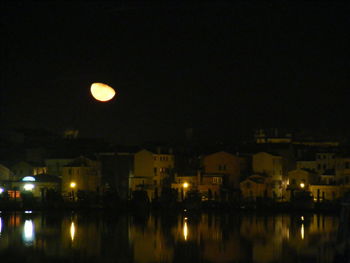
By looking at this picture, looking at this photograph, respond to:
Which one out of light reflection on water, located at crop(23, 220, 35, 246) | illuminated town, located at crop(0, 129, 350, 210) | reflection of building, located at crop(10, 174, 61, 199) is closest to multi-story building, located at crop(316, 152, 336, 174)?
illuminated town, located at crop(0, 129, 350, 210)

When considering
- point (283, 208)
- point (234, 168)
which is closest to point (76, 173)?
point (234, 168)

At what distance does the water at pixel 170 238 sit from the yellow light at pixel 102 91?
5.76 m

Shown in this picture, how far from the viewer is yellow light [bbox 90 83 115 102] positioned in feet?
72.0

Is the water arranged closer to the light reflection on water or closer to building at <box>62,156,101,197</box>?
the light reflection on water

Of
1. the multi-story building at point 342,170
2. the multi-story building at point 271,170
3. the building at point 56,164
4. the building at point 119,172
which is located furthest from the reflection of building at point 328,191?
the building at point 56,164

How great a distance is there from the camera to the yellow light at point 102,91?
21.9 meters

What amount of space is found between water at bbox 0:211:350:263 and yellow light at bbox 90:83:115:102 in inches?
227

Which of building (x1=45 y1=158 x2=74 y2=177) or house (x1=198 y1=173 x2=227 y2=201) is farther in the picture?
building (x1=45 y1=158 x2=74 y2=177)

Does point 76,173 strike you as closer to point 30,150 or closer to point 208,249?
point 30,150

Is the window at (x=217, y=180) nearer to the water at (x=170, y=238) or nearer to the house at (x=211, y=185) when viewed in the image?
the house at (x=211, y=185)

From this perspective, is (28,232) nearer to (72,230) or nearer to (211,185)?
(72,230)

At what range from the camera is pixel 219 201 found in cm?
5050

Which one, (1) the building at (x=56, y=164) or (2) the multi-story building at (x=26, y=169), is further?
(2) the multi-story building at (x=26, y=169)

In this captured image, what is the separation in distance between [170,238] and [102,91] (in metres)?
10.7
